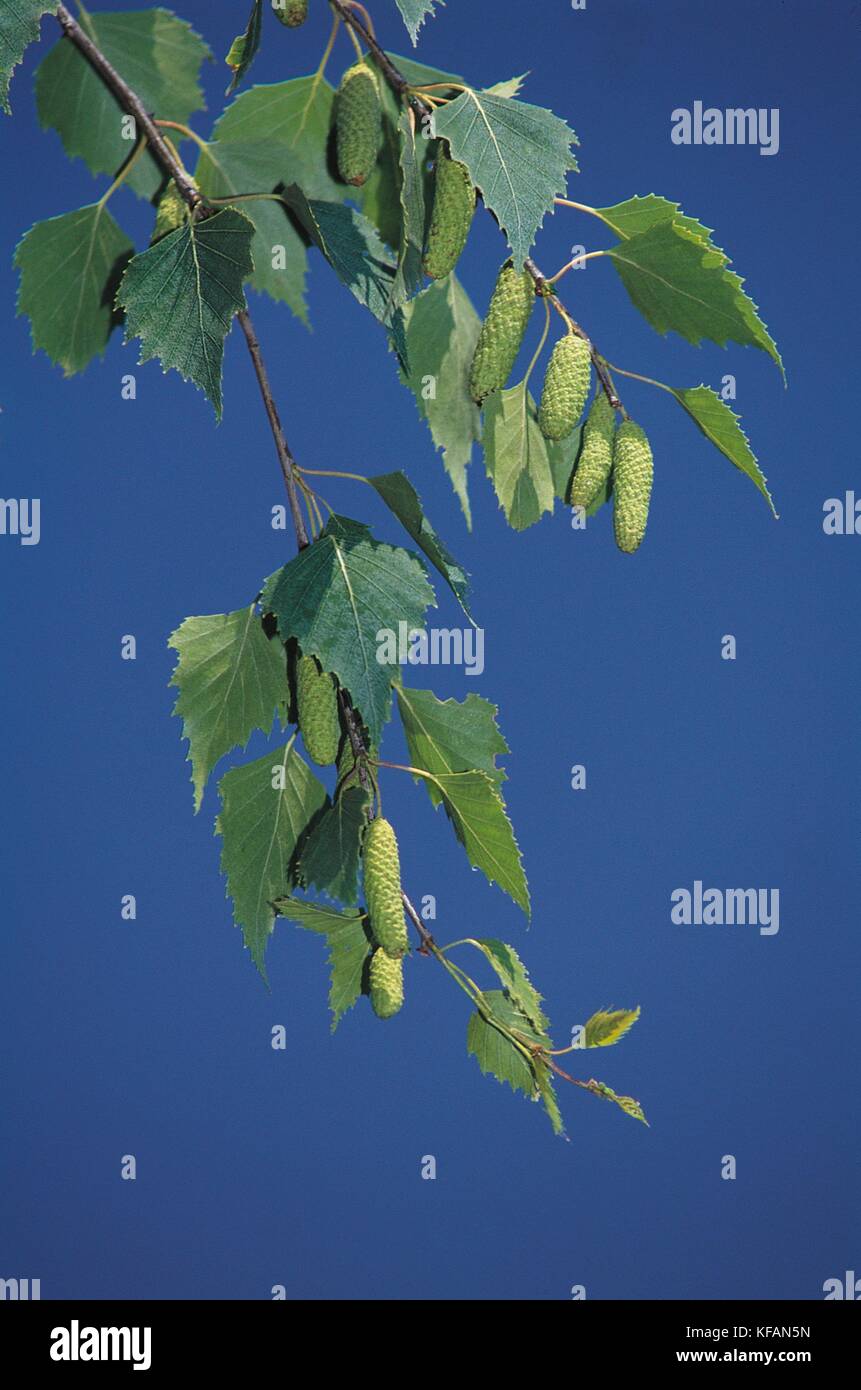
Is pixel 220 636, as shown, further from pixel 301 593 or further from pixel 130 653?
pixel 130 653

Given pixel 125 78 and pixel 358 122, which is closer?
pixel 358 122

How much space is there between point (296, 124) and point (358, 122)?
0.38ft

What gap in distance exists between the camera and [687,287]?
396 millimetres

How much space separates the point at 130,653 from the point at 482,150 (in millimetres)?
627

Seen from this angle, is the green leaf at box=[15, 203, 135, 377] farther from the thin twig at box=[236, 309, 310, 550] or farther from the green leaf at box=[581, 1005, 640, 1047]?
the green leaf at box=[581, 1005, 640, 1047]

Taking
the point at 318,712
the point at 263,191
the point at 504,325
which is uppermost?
the point at 263,191

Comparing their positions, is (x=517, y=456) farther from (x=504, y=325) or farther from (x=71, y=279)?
(x=71, y=279)

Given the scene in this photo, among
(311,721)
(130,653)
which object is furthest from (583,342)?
(130,653)

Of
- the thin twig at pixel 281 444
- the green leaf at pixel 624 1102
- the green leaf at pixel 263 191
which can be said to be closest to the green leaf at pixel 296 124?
the green leaf at pixel 263 191

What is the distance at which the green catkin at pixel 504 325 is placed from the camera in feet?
1.32

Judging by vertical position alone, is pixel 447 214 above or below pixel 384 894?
above

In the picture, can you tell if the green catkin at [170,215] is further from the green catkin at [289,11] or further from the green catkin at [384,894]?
the green catkin at [384,894]

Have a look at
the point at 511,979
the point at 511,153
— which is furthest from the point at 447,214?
the point at 511,979

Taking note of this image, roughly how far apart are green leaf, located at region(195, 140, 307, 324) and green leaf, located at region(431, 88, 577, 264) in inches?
4.9
